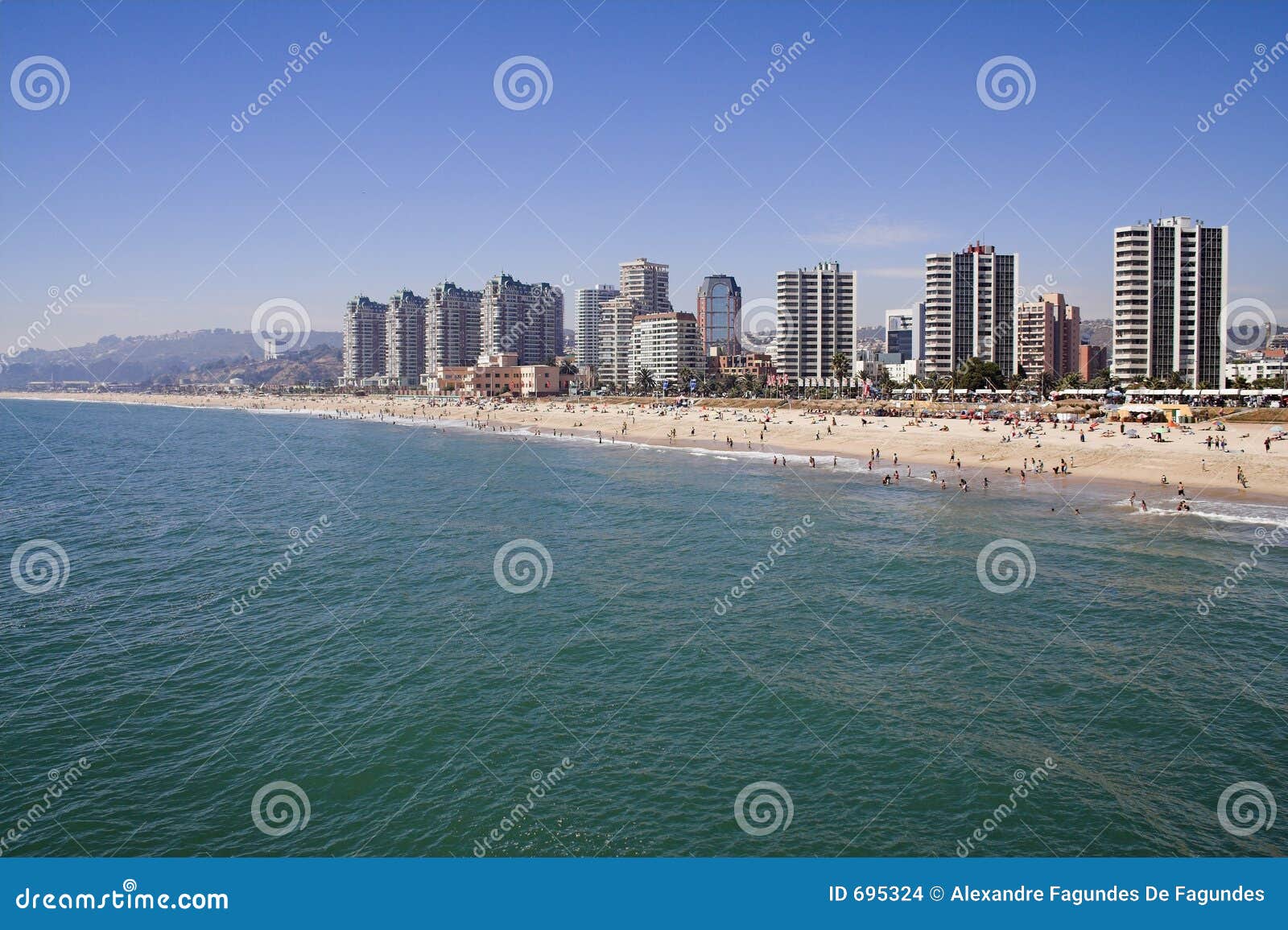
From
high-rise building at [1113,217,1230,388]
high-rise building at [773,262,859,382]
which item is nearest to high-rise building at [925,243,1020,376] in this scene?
high-rise building at [773,262,859,382]

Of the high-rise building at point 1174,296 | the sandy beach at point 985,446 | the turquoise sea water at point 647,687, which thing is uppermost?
the high-rise building at point 1174,296

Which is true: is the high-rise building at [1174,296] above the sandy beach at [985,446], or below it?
above

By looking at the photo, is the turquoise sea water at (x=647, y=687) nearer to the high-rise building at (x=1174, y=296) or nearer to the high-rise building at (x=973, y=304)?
the high-rise building at (x=1174, y=296)

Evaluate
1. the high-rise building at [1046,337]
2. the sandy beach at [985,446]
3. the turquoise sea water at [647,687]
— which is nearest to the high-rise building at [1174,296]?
the high-rise building at [1046,337]

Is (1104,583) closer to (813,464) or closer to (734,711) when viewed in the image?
(734,711)

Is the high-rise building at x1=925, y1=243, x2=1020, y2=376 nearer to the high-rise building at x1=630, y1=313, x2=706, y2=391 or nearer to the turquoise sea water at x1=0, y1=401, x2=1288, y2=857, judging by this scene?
the high-rise building at x1=630, y1=313, x2=706, y2=391

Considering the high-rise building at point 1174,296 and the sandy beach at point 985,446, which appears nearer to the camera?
the sandy beach at point 985,446
